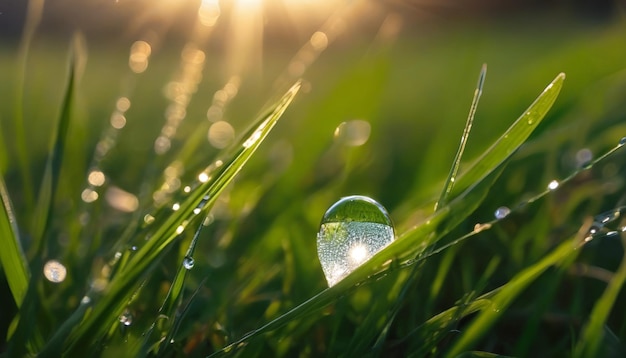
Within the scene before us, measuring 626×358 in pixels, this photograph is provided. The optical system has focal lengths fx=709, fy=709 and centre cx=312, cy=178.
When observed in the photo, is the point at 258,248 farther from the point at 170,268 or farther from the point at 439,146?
the point at 439,146

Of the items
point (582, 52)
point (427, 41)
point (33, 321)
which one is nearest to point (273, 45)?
point (427, 41)

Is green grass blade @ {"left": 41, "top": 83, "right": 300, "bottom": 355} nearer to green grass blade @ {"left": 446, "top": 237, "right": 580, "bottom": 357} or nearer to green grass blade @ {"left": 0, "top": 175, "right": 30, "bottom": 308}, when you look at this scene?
green grass blade @ {"left": 0, "top": 175, "right": 30, "bottom": 308}

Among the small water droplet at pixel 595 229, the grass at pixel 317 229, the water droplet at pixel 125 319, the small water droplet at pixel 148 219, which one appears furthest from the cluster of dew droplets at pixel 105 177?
the small water droplet at pixel 595 229

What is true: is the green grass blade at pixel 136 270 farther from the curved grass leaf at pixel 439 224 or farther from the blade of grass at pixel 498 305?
the blade of grass at pixel 498 305

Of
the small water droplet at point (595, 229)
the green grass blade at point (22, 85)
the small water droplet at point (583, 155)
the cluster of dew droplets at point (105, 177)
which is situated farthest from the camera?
the small water droplet at point (583, 155)

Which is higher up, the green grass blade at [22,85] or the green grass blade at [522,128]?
the green grass blade at [22,85]

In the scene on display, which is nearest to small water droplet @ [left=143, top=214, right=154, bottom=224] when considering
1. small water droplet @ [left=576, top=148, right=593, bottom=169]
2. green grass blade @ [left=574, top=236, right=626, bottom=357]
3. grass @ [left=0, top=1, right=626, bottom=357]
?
grass @ [left=0, top=1, right=626, bottom=357]
